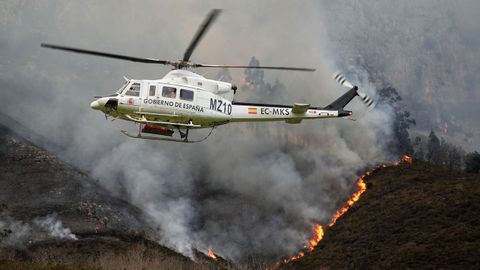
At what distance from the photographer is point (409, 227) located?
71.1 metres

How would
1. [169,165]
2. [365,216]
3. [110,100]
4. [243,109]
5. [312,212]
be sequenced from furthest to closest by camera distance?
[169,165] → [312,212] → [365,216] → [243,109] → [110,100]

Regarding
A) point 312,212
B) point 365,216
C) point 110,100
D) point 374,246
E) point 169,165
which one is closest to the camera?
point 110,100

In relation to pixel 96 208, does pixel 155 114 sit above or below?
above

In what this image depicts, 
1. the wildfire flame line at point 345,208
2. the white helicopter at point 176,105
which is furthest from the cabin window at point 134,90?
the wildfire flame line at point 345,208

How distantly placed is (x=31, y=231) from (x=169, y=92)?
37062mm

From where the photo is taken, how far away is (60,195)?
70688mm

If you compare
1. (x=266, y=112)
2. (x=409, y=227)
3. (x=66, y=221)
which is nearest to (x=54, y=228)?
(x=66, y=221)

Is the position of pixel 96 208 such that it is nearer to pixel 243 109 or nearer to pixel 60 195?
pixel 60 195

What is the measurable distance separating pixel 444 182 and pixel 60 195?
169 ft

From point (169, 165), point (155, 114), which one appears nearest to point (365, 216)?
point (169, 165)

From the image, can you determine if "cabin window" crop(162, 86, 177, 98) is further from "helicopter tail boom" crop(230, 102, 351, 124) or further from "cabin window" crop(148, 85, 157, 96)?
"helicopter tail boom" crop(230, 102, 351, 124)

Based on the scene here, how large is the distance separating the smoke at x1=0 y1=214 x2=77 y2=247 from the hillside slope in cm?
2943

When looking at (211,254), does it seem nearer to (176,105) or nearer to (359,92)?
(359,92)

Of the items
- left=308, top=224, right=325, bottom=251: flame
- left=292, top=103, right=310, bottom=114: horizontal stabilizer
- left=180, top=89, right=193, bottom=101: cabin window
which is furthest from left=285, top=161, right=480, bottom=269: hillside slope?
left=180, top=89, right=193, bottom=101: cabin window
